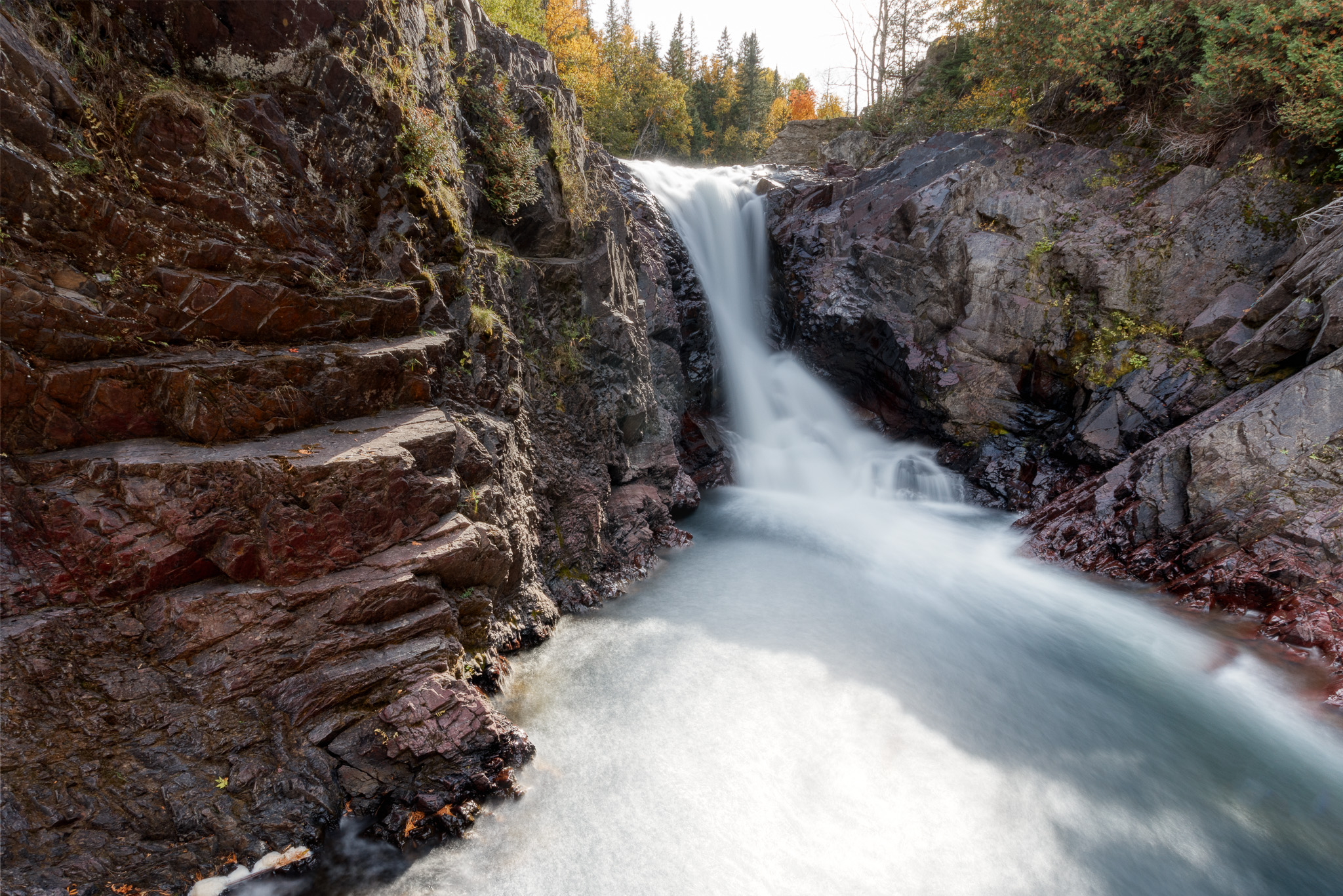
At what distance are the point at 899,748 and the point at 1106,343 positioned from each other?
935 centimetres

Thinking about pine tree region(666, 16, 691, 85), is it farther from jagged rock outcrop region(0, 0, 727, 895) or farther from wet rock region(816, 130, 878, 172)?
jagged rock outcrop region(0, 0, 727, 895)

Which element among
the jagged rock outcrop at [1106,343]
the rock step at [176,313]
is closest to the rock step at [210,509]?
the rock step at [176,313]

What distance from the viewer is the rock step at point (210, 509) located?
366 centimetres

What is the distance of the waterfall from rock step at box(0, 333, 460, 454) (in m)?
8.92

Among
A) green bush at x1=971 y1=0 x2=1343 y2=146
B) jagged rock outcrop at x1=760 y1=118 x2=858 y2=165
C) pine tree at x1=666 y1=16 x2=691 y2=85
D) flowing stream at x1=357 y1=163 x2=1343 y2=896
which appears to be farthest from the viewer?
pine tree at x1=666 y1=16 x2=691 y2=85

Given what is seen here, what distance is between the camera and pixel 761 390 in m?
14.0

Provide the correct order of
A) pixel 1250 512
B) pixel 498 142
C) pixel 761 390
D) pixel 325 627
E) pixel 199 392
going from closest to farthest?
pixel 199 392
pixel 325 627
pixel 1250 512
pixel 498 142
pixel 761 390

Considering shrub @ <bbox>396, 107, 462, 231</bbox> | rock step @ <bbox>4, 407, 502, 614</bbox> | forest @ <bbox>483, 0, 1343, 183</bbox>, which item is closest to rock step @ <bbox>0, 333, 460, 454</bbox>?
rock step @ <bbox>4, 407, 502, 614</bbox>

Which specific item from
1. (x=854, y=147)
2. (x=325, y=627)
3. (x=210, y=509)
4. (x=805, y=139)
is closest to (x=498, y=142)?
(x=210, y=509)

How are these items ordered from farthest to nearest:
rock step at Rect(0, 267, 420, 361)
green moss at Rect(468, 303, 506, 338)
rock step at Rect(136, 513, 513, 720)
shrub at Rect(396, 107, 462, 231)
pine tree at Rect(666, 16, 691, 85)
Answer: pine tree at Rect(666, 16, 691, 85) → green moss at Rect(468, 303, 506, 338) → shrub at Rect(396, 107, 462, 231) → rock step at Rect(136, 513, 513, 720) → rock step at Rect(0, 267, 420, 361)

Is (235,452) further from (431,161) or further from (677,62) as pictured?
(677,62)

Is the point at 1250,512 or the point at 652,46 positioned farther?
the point at 652,46

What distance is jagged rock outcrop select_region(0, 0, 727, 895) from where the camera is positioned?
11.9 ft

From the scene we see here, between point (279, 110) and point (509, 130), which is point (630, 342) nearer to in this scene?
point (509, 130)
